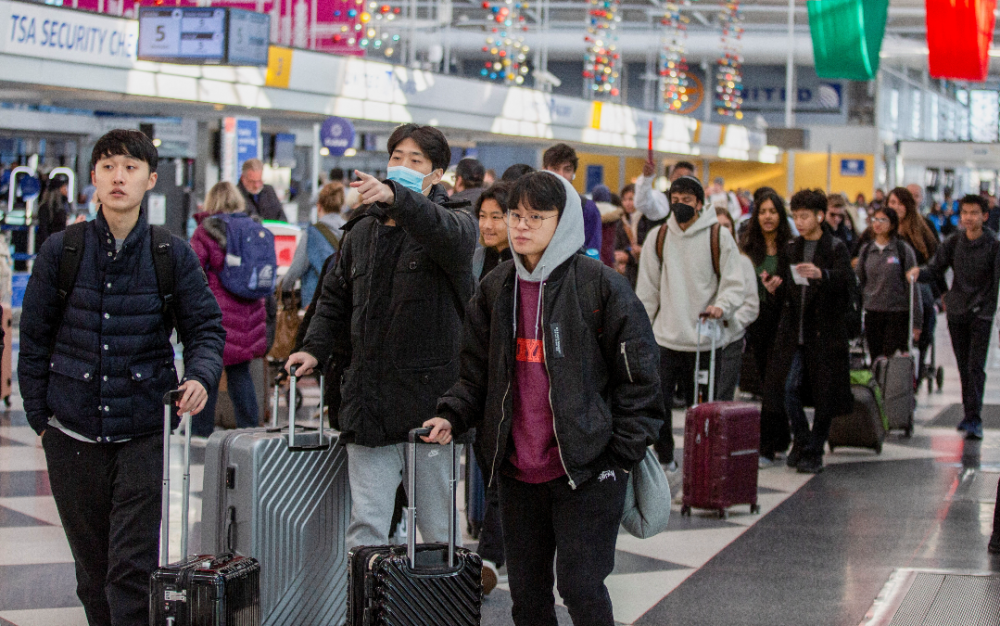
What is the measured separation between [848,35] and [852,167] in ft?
89.6

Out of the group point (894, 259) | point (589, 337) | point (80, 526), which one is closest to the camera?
point (589, 337)

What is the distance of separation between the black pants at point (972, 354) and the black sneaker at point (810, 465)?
1532mm

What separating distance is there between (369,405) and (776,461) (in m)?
4.30

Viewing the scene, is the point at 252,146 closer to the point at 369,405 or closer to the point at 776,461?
the point at 776,461

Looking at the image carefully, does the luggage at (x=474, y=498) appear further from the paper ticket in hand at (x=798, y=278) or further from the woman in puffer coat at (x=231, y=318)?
the paper ticket in hand at (x=798, y=278)

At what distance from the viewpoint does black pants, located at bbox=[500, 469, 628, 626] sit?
306 cm

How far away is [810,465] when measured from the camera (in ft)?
22.7

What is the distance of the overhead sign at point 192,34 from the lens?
11633 mm

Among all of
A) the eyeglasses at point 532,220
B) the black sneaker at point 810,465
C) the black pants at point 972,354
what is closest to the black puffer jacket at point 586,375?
the eyeglasses at point 532,220

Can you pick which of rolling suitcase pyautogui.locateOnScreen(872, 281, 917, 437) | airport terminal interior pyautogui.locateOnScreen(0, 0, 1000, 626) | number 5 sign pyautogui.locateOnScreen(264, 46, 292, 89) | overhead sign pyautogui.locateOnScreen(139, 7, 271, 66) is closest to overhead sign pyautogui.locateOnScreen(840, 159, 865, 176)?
airport terminal interior pyautogui.locateOnScreen(0, 0, 1000, 626)

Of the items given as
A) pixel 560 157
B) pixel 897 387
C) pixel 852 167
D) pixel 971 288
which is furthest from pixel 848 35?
pixel 852 167

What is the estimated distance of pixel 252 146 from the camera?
1380 cm

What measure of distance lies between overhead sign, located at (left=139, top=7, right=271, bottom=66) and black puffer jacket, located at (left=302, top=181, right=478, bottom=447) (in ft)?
28.4

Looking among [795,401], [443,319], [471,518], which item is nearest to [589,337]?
[443,319]
